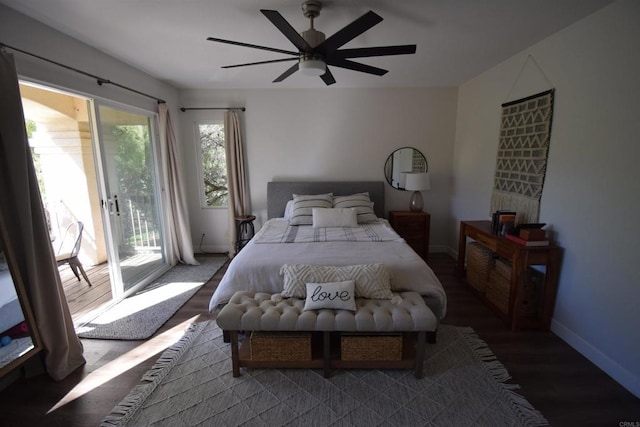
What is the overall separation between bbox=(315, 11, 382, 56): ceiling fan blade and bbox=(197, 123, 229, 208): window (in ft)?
9.24

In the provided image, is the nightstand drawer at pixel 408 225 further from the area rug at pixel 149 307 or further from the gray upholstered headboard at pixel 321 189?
the area rug at pixel 149 307

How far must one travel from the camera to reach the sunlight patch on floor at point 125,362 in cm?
184

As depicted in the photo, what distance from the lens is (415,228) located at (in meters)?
4.01

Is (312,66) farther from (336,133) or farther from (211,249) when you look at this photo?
(211,249)

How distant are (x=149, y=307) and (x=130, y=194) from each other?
1340 millimetres

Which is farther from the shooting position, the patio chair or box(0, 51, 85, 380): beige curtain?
the patio chair

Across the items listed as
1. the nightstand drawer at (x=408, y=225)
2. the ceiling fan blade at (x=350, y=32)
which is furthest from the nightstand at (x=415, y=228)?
the ceiling fan blade at (x=350, y=32)

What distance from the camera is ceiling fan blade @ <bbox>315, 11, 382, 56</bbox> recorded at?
1489mm

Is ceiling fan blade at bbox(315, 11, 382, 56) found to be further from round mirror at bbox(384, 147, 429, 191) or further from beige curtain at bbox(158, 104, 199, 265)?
beige curtain at bbox(158, 104, 199, 265)

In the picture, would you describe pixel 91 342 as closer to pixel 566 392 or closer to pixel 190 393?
pixel 190 393

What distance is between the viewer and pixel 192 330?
2.49 meters

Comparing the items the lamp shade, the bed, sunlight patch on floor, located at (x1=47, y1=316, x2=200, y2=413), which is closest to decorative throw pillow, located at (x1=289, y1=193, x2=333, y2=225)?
the bed

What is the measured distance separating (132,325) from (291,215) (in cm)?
204

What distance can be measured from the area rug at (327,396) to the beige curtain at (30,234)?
2.21 ft
